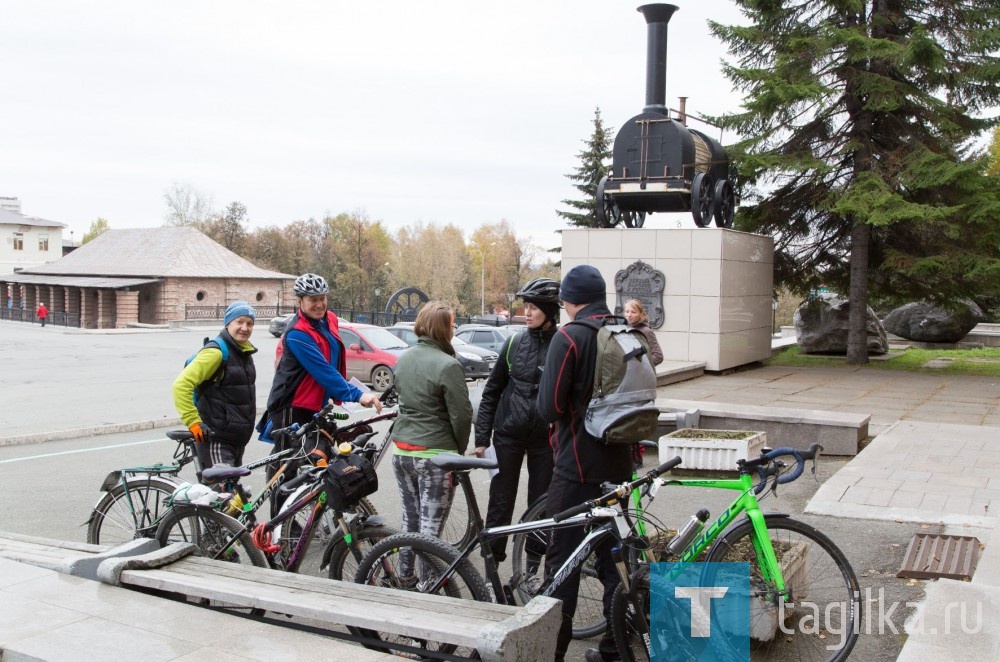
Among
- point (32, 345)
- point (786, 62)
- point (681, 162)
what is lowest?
point (32, 345)

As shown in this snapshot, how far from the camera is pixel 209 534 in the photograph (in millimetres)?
5035

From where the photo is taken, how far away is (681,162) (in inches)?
715

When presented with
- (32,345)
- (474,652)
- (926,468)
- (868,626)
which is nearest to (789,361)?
(926,468)

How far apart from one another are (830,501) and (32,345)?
1396 inches

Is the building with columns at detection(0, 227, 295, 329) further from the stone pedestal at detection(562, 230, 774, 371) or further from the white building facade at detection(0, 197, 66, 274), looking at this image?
the stone pedestal at detection(562, 230, 774, 371)

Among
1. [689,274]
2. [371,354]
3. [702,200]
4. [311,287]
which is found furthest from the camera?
[371,354]

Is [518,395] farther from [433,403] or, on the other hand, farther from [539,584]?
[539,584]

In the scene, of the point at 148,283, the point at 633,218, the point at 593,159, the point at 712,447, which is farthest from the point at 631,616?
the point at 148,283

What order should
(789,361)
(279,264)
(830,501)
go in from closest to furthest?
(830,501) → (789,361) → (279,264)

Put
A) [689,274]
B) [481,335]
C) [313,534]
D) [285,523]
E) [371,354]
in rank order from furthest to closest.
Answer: [481,335], [371,354], [689,274], [285,523], [313,534]

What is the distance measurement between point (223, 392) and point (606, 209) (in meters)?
13.6

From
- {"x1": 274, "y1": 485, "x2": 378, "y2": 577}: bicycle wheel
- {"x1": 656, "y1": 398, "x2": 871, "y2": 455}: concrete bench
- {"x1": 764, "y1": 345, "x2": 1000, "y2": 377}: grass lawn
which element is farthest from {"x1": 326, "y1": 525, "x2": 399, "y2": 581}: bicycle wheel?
{"x1": 764, "y1": 345, "x2": 1000, "y2": 377}: grass lawn

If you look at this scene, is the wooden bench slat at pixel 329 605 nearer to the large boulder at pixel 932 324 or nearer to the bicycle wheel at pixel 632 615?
the bicycle wheel at pixel 632 615

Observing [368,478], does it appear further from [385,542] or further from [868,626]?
[868,626]
